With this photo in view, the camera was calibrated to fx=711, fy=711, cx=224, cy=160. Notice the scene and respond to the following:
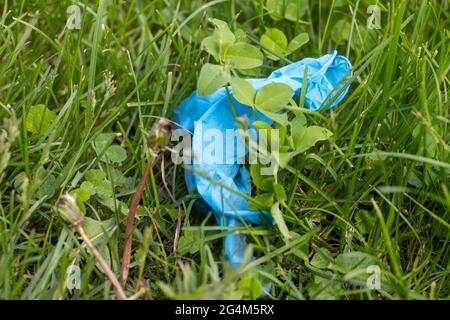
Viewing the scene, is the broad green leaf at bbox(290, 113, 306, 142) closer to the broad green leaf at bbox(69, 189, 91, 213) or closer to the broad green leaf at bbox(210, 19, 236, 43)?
the broad green leaf at bbox(210, 19, 236, 43)

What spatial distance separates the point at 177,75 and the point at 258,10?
0.92 ft

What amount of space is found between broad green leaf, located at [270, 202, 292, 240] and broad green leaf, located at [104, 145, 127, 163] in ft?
1.35

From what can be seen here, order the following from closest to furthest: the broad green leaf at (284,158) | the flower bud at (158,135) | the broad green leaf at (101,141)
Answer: the flower bud at (158,135), the broad green leaf at (284,158), the broad green leaf at (101,141)

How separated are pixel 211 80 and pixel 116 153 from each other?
1.08 feet

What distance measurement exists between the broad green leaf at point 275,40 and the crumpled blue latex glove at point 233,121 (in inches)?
5.2

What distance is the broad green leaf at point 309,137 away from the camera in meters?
1.49

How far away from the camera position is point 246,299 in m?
1.35

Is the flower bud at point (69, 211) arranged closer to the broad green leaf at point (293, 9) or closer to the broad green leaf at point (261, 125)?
the broad green leaf at point (261, 125)

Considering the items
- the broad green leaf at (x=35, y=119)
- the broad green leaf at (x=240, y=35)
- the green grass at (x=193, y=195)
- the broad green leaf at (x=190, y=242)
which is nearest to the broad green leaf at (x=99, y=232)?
the green grass at (x=193, y=195)

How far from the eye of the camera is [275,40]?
183 centimetres

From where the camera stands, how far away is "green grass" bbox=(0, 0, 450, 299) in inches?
55.4

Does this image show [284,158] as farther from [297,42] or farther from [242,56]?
[297,42]
